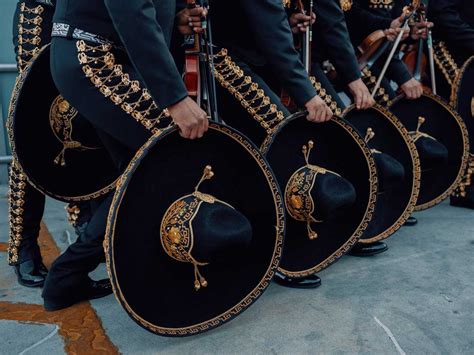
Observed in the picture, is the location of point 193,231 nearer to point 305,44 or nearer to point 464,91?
point 305,44

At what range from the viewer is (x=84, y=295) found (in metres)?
2.32

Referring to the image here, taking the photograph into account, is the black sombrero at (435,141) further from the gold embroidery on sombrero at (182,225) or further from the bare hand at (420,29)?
the gold embroidery on sombrero at (182,225)

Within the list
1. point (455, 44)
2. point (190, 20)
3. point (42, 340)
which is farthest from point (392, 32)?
point (42, 340)

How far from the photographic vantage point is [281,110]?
241cm

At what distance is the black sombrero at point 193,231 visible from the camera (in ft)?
5.81

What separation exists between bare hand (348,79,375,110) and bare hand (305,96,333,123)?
45 centimetres

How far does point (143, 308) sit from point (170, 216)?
29cm

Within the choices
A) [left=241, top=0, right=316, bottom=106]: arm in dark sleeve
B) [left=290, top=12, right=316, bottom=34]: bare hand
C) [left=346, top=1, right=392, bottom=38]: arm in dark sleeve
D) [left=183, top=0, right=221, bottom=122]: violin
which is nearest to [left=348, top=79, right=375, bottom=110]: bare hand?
[left=290, top=12, right=316, bottom=34]: bare hand

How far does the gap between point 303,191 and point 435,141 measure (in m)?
1.12

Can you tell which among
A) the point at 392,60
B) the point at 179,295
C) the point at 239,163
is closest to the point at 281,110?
the point at 239,163

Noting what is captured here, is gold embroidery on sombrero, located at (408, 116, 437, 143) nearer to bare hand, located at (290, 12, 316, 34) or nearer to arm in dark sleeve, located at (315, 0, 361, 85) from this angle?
arm in dark sleeve, located at (315, 0, 361, 85)

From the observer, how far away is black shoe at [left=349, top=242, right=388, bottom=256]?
2789mm

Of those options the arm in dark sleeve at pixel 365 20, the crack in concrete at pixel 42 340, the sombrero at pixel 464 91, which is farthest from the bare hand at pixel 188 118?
the sombrero at pixel 464 91

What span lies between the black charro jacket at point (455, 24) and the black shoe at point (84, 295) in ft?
7.99
